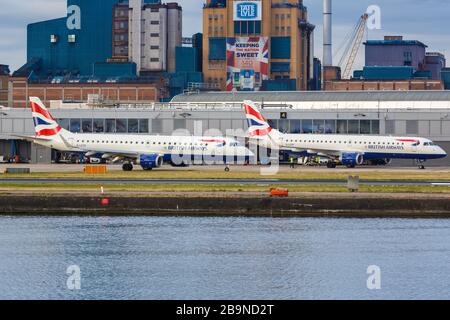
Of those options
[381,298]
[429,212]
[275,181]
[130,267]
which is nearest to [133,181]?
[275,181]

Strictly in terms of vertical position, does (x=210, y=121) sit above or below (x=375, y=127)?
above

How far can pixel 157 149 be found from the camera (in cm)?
12719

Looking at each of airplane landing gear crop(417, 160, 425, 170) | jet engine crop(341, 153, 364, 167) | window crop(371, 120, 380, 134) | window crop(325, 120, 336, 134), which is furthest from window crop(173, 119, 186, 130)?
airplane landing gear crop(417, 160, 425, 170)

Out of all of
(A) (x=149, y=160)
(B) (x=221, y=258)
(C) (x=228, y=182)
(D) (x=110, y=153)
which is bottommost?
(B) (x=221, y=258)

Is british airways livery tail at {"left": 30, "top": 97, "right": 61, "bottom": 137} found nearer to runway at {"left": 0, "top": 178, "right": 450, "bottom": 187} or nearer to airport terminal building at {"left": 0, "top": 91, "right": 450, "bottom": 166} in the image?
airport terminal building at {"left": 0, "top": 91, "right": 450, "bottom": 166}

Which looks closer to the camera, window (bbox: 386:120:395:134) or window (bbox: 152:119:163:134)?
window (bbox: 386:120:395:134)

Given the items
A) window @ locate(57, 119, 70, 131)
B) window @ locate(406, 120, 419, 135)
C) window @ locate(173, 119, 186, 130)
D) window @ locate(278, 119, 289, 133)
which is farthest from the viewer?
window @ locate(57, 119, 70, 131)

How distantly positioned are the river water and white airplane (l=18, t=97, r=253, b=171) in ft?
142

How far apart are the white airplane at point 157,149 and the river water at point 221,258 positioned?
43315mm

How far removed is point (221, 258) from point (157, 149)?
208 ft

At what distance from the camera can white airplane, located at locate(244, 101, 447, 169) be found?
456 ft

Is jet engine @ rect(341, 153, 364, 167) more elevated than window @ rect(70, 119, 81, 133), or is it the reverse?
window @ rect(70, 119, 81, 133)

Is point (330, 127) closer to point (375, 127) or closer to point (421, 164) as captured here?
point (375, 127)

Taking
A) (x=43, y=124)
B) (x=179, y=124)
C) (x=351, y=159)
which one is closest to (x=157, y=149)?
(x=43, y=124)
